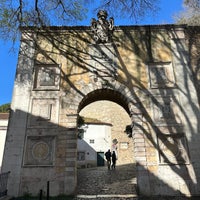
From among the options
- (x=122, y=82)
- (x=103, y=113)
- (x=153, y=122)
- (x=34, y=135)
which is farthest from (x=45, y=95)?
(x=103, y=113)

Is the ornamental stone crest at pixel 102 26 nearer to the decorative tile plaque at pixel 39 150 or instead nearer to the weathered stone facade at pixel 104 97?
the weathered stone facade at pixel 104 97

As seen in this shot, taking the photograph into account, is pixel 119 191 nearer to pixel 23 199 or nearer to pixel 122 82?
pixel 23 199

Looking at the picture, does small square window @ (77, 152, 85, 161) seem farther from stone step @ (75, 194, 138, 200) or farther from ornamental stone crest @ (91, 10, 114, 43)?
ornamental stone crest @ (91, 10, 114, 43)

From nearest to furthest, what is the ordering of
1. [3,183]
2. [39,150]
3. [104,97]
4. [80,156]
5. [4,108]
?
[3,183], [39,150], [104,97], [80,156], [4,108]

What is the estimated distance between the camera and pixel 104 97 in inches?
377

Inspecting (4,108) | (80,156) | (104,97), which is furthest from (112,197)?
(4,108)

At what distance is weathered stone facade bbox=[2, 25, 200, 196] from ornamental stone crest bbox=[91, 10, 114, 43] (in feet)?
0.92

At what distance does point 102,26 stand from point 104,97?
3.22 meters

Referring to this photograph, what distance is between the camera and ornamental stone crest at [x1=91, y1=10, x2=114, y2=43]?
30.5 ft

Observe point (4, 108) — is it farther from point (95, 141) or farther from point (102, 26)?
point (102, 26)

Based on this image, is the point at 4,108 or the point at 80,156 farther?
the point at 4,108

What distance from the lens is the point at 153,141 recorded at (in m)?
7.70

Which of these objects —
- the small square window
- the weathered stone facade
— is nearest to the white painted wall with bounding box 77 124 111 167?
the small square window

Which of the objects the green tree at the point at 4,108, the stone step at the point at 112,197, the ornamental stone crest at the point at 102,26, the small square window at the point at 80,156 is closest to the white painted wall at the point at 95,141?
the small square window at the point at 80,156
